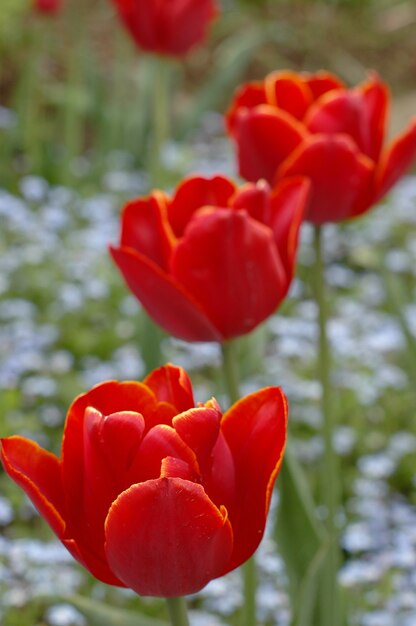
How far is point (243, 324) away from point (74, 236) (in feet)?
7.40

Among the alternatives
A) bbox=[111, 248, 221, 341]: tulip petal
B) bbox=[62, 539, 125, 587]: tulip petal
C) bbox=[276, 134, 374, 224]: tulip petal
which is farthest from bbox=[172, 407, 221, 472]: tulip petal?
bbox=[276, 134, 374, 224]: tulip petal

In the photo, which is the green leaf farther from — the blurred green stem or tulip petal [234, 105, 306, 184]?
tulip petal [234, 105, 306, 184]

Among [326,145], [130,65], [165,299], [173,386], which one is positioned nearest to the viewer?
[173,386]

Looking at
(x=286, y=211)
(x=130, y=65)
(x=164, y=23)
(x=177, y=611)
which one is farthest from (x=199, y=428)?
(x=130, y=65)

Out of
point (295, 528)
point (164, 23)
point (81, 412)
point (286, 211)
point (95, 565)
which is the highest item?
point (164, 23)

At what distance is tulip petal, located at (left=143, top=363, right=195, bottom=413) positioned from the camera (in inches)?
33.0

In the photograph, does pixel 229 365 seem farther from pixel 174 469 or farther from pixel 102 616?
pixel 174 469

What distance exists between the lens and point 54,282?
116 inches

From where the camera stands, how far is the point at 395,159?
1.29 meters

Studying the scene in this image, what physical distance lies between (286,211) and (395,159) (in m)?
0.22

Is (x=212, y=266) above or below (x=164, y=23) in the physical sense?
below

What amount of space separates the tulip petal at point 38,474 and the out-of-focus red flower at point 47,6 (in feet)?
9.57

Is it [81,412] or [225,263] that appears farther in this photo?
[225,263]

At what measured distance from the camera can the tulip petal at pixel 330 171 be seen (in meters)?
1.25
